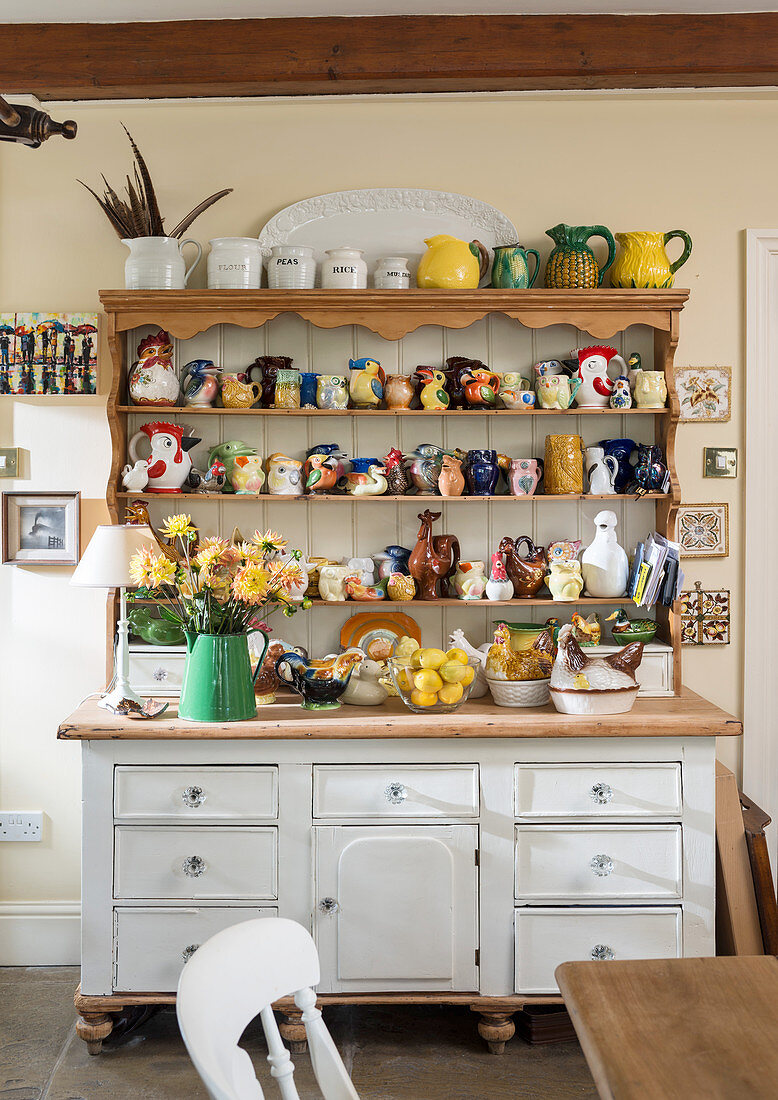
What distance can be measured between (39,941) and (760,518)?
2512 millimetres

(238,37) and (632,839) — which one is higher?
(238,37)

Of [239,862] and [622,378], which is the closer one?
[239,862]

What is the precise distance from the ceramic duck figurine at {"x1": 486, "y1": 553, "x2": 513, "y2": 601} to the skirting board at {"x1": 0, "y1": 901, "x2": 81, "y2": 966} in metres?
1.57

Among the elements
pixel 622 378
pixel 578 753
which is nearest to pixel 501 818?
pixel 578 753

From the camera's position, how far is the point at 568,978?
50.8 inches

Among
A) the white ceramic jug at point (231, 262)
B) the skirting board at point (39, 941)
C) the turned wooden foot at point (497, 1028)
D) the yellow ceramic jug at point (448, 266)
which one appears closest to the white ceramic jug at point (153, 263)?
the white ceramic jug at point (231, 262)

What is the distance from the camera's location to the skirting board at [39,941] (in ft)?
9.08

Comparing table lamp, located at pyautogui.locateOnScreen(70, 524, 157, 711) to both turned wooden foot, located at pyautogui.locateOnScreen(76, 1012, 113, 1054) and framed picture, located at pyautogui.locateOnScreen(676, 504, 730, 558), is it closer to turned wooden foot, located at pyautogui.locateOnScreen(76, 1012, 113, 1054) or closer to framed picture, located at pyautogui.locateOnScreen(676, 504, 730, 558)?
turned wooden foot, located at pyautogui.locateOnScreen(76, 1012, 113, 1054)

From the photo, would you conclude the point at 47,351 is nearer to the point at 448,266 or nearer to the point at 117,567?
the point at 117,567

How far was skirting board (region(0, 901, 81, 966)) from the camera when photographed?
109 inches

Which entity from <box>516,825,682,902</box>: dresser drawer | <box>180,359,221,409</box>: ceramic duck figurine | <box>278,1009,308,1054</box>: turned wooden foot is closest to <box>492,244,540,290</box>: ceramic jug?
<box>180,359,221,409</box>: ceramic duck figurine

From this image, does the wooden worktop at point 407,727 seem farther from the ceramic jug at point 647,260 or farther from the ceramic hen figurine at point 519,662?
the ceramic jug at point 647,260

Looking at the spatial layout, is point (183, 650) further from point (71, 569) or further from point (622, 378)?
point (622, 378)

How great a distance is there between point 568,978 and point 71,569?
2.02 m
